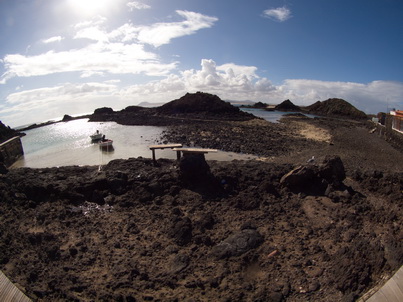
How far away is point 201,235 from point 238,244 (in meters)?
1.01

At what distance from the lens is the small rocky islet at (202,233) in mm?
4891

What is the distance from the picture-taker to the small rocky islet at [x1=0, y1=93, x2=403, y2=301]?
4891 millimetres

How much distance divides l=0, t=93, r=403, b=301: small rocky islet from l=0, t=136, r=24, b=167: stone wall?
1250 cm

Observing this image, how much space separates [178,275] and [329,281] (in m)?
2.95

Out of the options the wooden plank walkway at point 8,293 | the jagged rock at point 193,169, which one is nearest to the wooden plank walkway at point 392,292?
the wooden plank walkway at point 8,293

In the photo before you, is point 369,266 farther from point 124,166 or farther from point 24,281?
point 124,166

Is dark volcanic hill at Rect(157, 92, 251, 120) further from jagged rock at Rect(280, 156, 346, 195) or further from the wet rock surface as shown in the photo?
the wet rock surface

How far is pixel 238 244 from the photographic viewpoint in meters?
6.16

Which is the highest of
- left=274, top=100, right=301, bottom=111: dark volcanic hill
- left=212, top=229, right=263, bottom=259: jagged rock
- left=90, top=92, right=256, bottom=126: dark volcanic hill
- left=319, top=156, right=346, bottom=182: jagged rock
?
left=274, top=100, right=301, bottom=111: dark volcanic hill

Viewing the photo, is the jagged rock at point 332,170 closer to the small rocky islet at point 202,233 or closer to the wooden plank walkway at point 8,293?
the small rocky islet at point 202,233

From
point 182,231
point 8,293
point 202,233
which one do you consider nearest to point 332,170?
point 202,233

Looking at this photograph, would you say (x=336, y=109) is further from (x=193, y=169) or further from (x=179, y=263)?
(x=179, y=263)

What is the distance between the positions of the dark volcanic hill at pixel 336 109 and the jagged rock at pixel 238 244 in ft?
172

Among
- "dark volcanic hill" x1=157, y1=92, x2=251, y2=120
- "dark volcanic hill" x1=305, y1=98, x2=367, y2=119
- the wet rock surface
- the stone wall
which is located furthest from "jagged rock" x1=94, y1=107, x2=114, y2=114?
the wet rock surface
